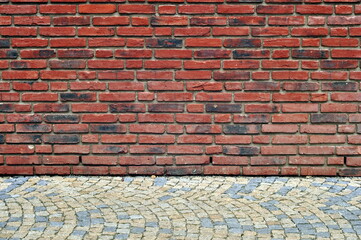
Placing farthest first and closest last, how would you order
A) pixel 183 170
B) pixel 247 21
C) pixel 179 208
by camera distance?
1. pixel 183 170
2. pixel 247 21
3. pixel 179 208

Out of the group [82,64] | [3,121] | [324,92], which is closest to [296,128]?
[324,92]

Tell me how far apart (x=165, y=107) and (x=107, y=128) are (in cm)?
57

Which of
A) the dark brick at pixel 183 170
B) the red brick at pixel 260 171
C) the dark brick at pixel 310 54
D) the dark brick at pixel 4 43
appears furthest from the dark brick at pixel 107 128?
the dark brick at pixel 310 54

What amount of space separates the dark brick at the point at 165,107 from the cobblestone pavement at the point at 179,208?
629 mm

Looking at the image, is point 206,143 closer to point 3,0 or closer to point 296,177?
point 296,177

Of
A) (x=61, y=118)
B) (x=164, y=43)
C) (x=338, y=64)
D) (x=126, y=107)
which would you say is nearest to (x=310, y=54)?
(x=338, y=64)

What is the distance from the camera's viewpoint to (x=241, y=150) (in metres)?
5.50

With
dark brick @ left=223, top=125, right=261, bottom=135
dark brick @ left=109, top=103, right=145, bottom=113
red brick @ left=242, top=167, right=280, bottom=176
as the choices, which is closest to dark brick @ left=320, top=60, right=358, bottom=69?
dark brick @ left=223, top=125, right=261, bottom=135

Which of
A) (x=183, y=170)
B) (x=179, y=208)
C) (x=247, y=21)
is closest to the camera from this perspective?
(x=179, y=208)

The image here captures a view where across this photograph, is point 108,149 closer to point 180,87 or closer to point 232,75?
point 180,87

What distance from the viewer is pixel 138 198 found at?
4.84 m

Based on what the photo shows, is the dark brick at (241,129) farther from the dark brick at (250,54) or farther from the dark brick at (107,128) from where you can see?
the dark brick at (107,128)

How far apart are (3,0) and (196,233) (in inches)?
111

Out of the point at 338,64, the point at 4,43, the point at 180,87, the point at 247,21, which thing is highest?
the point at 247,21
